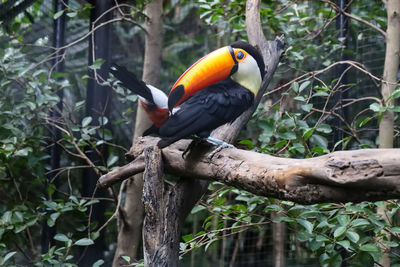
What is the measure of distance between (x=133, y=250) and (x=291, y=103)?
3.56ft

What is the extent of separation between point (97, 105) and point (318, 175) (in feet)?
5.10

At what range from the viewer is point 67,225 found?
217cm

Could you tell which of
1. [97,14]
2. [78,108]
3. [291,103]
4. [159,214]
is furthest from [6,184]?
[291,103]

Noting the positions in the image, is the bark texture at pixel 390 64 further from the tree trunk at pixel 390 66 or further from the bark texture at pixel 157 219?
the bark texture at pixel 157 219

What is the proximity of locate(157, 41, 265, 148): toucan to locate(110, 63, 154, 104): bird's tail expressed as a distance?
7 centimetres

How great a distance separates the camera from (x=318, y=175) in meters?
0.86

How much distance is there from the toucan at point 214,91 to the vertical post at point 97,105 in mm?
916

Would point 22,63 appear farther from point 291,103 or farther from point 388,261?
point 388,261

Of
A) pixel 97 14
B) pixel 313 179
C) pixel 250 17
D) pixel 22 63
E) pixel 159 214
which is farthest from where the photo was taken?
pixel 97 14

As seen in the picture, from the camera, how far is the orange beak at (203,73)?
4.34 feet

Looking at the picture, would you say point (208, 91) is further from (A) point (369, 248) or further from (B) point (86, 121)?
(B) point (86, 121)

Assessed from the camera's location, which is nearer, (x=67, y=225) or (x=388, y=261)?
(x=388, y=261)

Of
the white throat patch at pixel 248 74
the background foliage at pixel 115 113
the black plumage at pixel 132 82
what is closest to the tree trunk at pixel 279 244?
the background foliage at pixel 115 113

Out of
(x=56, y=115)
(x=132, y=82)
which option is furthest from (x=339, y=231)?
(x=56, y=115)
